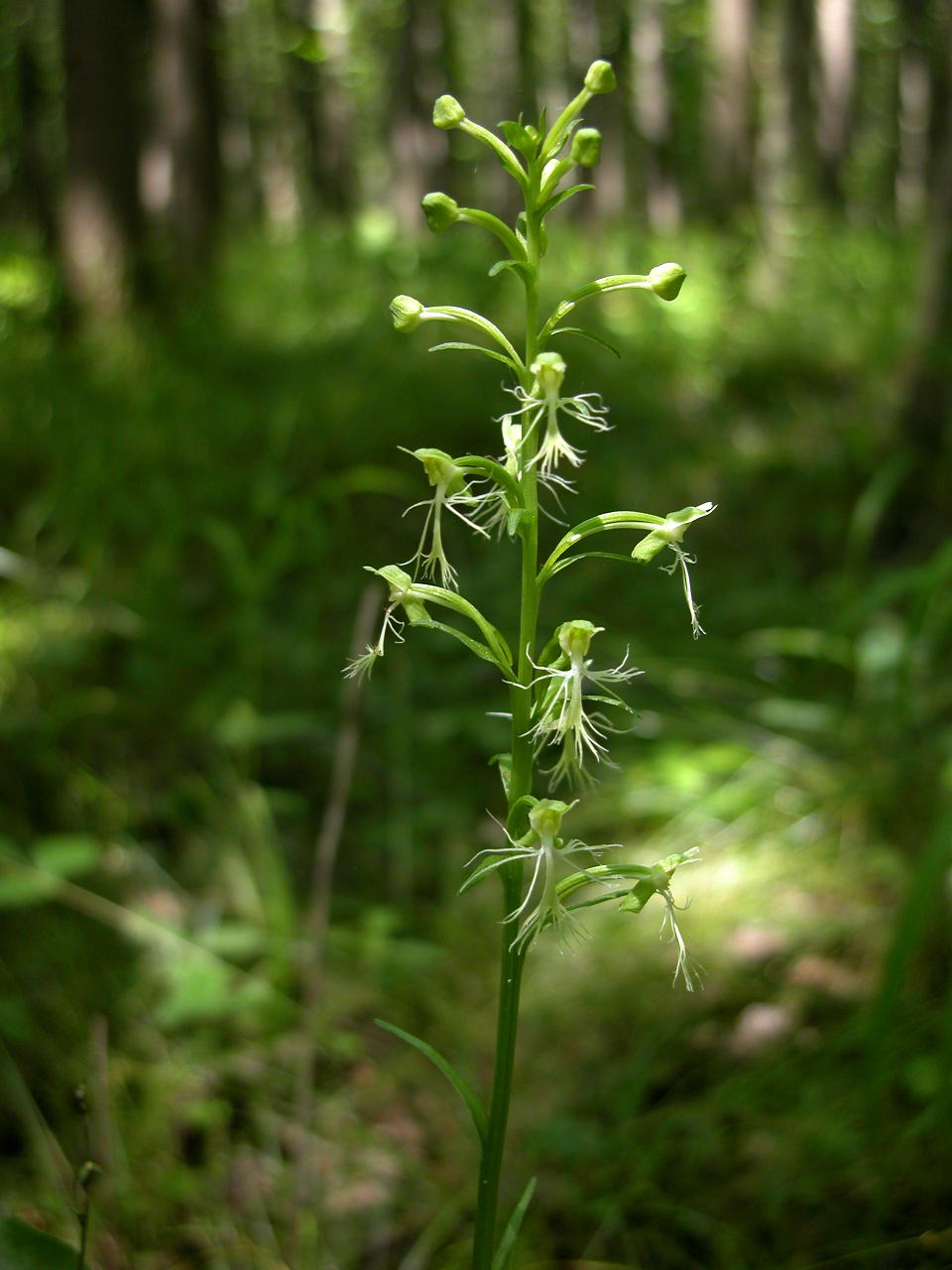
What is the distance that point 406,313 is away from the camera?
1.32 meters

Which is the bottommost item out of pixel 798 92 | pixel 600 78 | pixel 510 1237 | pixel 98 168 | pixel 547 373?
pixel 798 92

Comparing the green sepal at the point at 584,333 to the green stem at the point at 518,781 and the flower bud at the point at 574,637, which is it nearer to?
the green stem at the point at 518,781

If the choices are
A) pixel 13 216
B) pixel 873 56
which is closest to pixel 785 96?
pixel 13 216

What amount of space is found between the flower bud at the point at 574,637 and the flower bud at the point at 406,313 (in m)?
0.42

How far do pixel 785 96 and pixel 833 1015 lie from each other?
677 inches

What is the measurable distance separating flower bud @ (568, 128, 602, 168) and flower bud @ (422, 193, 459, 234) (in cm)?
15

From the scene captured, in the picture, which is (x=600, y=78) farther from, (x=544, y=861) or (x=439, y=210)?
(x=544, y=861)

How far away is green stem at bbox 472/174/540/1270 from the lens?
116 cm

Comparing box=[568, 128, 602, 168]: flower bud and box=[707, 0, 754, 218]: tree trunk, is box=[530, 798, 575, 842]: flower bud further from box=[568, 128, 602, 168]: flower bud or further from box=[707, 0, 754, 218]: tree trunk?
box=[707, 0, 754, 218]: tree trunk

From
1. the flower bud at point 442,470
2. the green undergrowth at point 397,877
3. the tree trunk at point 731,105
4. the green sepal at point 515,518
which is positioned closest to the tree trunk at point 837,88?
the tree trunk at point 731,105

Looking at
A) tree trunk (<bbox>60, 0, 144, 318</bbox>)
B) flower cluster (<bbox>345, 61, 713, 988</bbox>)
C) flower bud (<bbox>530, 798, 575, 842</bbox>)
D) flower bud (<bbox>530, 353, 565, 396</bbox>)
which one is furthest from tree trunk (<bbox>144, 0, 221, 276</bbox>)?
flower bud (<bbox>530, 798, 575, 842</bbox>)

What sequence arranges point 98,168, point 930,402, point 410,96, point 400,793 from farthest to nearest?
point 410,96 < point 98,168 < point 930,402 < point 400,793

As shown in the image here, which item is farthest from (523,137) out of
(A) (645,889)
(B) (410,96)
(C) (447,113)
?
(B) (410,96)

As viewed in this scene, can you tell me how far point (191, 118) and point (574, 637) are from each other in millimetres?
10578
